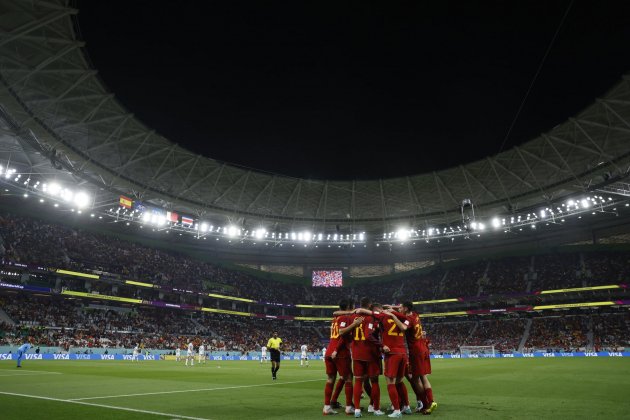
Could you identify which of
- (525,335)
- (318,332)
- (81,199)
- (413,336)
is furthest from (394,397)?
(318,332)

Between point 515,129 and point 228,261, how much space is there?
54418 mm

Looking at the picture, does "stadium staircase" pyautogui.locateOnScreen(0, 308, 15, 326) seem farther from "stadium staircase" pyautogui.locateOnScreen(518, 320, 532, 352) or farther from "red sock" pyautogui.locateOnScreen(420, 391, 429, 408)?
"stadium staircase" pyautogui.locateOnScreen(518, 320, 532, 352)

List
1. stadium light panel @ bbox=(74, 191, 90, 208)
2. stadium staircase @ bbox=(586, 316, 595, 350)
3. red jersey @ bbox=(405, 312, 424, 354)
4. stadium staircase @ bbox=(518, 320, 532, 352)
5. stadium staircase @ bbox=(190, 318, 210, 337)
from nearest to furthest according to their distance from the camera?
red jersey @ bbox=(405, 312, 424, 354) → stadium light panel @ bbox=(74, 191, 90, 208) → stadium staircase @ bbox=(586, 316, 595, 350) → stadium staircase @ bbox=(518, 320, 532, 352) → stadium staircase @ bbox=(190, 318, 210, 337)

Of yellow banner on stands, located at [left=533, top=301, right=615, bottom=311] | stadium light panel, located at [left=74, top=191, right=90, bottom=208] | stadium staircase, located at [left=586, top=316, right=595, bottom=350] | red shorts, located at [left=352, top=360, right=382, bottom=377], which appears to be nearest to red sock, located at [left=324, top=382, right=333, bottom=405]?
red shorts, located at [left=352, top=360, right=382, bottom=377]

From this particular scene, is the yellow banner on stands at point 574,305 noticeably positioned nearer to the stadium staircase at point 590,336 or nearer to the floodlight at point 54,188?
the stadium staircase at point 590,336

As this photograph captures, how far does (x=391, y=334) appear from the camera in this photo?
826 centimetres

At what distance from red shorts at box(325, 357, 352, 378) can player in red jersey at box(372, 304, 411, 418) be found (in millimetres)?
864

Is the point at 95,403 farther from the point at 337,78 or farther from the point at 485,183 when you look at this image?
the point at 485,183

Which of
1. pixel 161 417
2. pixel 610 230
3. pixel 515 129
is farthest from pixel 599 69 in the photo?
pixel 610 230

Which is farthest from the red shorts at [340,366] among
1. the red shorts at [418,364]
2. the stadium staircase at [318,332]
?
the stadium staircase at [318,332]

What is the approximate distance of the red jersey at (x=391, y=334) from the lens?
8188mm

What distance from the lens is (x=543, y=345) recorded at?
5262 centimetres

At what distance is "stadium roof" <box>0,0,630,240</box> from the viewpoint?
88.5ft

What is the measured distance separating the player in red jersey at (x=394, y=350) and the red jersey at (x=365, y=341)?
20 cm
